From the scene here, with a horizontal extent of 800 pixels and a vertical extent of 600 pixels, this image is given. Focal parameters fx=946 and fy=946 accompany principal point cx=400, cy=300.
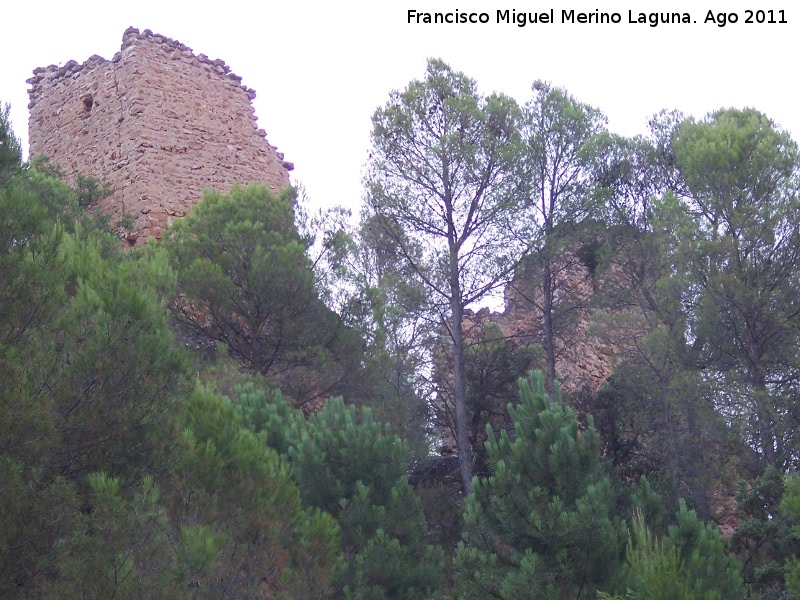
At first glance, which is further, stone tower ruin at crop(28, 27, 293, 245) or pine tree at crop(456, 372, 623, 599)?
stone tower ruin at crop(28, 27, 293, 245)

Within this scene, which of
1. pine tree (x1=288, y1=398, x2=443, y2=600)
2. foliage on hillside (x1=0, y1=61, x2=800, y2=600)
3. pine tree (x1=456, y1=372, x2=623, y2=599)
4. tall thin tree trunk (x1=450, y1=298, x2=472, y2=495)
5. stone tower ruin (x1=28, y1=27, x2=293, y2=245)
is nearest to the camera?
foliage on hillside (x1=0, y1=61, x2=800, y2=600)

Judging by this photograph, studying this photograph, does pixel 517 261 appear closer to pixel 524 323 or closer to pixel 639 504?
pixel 524 323

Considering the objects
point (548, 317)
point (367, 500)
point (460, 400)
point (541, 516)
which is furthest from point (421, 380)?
point (541, 516)

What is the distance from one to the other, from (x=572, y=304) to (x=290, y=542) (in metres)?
8.28

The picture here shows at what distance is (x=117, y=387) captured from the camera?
561 cm

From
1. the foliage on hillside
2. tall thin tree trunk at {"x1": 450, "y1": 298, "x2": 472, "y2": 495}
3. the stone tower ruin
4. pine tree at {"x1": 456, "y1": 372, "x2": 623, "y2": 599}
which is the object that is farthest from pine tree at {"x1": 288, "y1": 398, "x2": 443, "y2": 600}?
the stone tower ruin

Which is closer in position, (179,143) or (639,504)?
(639,504)

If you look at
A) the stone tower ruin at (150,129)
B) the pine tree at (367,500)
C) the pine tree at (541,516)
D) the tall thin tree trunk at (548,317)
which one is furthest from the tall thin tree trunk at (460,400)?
the stone tower ruin at (150,129)

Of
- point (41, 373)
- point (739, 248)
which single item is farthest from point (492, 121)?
point (41, 373)

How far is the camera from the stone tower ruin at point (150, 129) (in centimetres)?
1370

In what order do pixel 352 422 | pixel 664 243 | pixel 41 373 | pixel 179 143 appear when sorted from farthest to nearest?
pixel 179 143 < pixel 664 243 < pixel 352 422 < pixel 41 373

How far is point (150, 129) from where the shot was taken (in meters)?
14.0

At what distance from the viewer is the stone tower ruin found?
1370 cm

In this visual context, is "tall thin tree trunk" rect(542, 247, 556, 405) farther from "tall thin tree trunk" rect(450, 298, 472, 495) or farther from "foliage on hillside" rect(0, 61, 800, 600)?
"tall thin tree trunk" rect(450, 298, 472, 495)
